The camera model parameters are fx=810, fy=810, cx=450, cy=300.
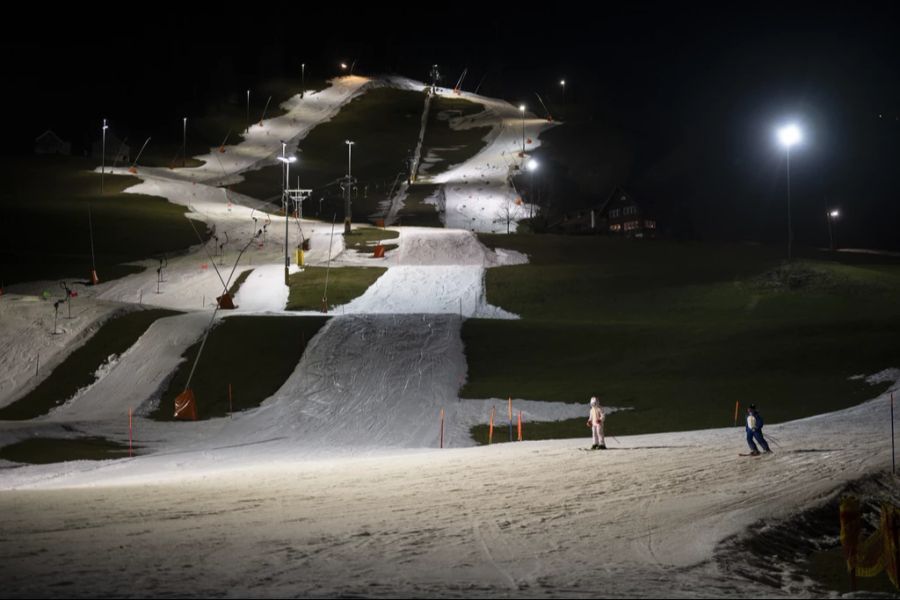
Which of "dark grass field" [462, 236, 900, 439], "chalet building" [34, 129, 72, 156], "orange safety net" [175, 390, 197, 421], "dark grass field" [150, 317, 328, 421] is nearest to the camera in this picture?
"dark grass field" [462, 236, 900, 439]

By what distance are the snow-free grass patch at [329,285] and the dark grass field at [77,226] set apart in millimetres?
15988

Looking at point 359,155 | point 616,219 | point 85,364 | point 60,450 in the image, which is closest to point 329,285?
point 85,364

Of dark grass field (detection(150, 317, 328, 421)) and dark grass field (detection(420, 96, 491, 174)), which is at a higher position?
dark grass field (detection(420, 96, 491, 174))

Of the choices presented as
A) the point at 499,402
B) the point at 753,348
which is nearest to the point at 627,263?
the point at 753,348

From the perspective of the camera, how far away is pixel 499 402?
34.3 metres

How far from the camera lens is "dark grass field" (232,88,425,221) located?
348ft

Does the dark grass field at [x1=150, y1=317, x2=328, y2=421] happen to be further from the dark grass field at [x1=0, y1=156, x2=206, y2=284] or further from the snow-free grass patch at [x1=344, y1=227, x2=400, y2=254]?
the snow-free grass patch at [x1=344, y1=227, x2=400, y2=254]

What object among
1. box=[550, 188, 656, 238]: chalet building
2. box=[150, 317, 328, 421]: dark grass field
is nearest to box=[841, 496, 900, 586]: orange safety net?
box=[150, 317, 328, 421]: dark grass field

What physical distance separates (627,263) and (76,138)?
4650 inches

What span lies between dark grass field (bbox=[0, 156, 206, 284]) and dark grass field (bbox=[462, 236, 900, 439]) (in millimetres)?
34133

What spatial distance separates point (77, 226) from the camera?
80062 millimetres

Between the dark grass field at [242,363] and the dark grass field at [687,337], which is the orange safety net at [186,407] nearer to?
the dark grass field at [242,363]

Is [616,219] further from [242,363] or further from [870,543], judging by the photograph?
[870,543]

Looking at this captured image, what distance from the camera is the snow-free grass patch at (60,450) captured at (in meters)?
27.3
